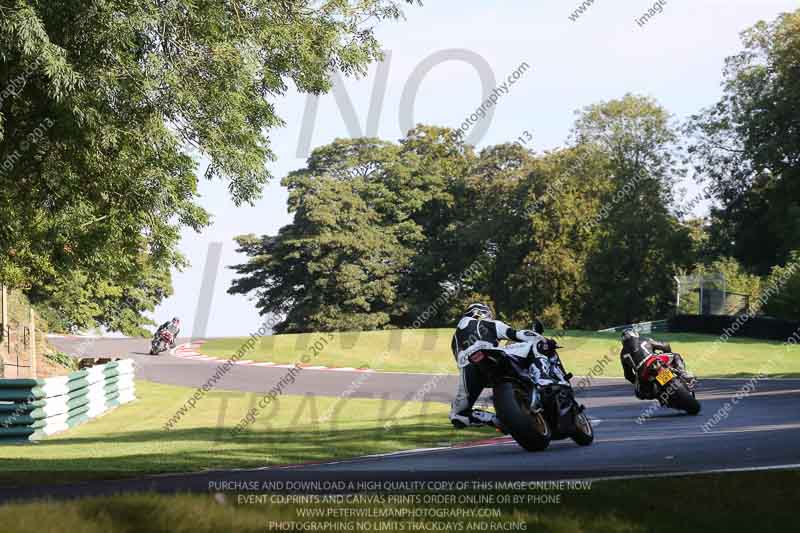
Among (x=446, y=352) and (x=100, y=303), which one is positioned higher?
(x=100, y=303)

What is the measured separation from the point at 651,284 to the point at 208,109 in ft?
182

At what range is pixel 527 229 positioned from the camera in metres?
66.1

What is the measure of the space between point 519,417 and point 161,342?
33654 millimetres

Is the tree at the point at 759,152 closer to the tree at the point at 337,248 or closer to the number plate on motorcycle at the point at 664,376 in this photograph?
the tree at the point at 337,248

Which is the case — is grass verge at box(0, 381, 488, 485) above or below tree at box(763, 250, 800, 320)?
below

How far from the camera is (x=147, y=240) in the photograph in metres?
15.6

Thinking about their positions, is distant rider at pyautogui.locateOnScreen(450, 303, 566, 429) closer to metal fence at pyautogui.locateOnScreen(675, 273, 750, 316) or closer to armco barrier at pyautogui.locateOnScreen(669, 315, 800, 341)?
armco barrier at pyautogui.locateOnScreen(669, 315, 800, 341)

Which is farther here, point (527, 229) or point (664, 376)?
point (527, 229)

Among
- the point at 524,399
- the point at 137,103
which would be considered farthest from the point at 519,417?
the point at 137,103

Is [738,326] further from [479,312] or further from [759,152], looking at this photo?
[479,312]

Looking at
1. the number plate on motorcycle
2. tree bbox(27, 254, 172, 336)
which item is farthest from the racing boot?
tree bbox(27, 254, 172, 336)

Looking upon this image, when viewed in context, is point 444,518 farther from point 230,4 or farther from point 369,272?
point 369,272

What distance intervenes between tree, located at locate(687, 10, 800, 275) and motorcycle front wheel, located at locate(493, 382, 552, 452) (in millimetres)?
44880

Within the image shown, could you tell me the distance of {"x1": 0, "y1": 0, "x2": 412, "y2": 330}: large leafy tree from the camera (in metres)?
12.4
